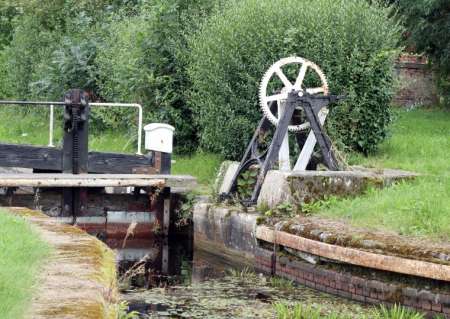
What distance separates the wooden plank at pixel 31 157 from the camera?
15914 millimetres

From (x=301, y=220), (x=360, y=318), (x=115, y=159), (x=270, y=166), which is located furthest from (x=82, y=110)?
(x=360, y=318)

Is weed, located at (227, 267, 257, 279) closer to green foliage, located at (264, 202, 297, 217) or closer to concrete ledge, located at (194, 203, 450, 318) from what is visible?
concrete ledge, located at (194, 203, 450, 318)

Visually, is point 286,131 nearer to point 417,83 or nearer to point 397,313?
point 397,313

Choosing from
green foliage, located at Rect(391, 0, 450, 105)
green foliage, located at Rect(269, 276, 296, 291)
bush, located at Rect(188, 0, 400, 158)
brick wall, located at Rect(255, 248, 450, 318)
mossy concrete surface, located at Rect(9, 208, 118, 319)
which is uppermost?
green foliage, located at Rect(391, 0, 450, 105)

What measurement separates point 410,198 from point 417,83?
14.8 metres

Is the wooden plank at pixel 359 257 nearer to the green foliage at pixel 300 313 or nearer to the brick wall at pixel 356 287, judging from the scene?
the brick wall at pixel 356 287

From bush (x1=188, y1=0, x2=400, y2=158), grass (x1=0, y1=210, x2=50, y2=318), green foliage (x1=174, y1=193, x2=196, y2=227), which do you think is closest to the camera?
grass (x1=0, y1=210, x2=50, y2=318)

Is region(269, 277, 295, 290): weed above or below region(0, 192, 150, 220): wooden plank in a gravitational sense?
below

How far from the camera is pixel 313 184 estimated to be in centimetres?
1313

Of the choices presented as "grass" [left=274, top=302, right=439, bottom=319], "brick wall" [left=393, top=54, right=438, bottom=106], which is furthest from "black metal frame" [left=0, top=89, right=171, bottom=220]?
"brick wall" [left=393, top=54, right=438, bottom=106]

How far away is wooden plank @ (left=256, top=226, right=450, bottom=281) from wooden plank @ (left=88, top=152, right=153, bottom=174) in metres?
4.09

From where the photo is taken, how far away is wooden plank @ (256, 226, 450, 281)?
9.94m

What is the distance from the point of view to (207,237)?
14.8m

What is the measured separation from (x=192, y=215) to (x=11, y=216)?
6275mm
